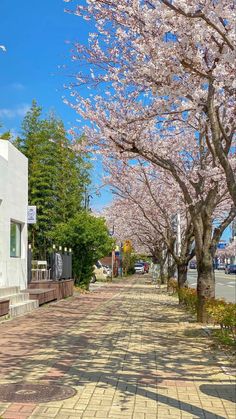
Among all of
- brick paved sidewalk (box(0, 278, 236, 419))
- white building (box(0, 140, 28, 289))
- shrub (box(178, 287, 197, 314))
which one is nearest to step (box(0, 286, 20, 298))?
white building (box(0, 140, 28, 289))

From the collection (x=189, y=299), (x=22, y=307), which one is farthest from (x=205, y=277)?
(x=22, y=307)

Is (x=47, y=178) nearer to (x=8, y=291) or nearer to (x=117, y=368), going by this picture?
(x=8, y=291)

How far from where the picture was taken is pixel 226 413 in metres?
5.28

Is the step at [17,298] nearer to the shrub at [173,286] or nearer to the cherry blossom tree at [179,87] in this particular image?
the cherry blossom tree at [179,87]

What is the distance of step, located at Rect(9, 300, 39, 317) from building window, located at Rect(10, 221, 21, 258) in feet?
6.78

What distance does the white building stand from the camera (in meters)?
15.7

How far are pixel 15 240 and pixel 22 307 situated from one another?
4.06 meters

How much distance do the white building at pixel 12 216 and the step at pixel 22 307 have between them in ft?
3.35

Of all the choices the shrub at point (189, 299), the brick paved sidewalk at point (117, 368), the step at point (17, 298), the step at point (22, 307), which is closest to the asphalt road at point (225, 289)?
the shrub at point (189, 299)

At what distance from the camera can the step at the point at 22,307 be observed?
13520 millimetres

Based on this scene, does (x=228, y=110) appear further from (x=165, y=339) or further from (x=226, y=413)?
(x=226, y=413)

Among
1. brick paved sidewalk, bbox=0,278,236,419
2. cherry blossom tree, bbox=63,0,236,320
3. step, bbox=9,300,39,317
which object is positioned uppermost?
cherry blossom tree, bbox=63,0,236,320

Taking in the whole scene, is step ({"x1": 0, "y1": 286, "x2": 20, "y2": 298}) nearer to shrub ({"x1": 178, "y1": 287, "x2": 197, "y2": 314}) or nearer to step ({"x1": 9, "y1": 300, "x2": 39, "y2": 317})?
step ({"x1": 9, "y1": 300, "x2": 39, "y2": 317})

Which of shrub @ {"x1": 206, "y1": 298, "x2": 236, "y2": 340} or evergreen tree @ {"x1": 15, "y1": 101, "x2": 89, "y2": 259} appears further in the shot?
evergreen tree @ {"x1": 15, "y1": 101, "x2": 89, "y2": 259}
